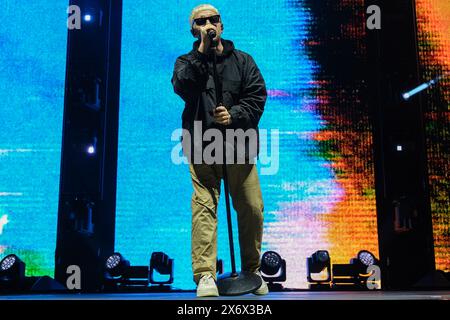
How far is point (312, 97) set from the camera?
3930mm

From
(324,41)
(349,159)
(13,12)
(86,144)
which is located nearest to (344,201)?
(349,159)

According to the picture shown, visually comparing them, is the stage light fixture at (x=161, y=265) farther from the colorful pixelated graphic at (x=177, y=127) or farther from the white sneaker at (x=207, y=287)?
the white sneaker at (x=207, y=287)

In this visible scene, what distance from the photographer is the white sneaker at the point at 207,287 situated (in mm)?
2283

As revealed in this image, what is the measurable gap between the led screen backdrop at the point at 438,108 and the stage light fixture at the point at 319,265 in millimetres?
791

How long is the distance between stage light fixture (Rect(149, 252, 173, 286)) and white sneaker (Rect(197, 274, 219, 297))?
1249 mm

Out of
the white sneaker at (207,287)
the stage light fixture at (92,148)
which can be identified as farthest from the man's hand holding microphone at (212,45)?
the stage light fixture at (92,148)

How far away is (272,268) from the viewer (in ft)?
11.5

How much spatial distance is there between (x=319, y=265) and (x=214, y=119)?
1.53 m

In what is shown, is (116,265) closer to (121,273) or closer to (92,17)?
(121,273)

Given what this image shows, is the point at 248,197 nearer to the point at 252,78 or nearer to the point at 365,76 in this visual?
the point at 252,78

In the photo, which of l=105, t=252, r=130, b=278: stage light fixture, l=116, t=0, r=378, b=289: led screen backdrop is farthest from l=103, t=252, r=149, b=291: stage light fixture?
l=116, t=0, r=378, b=289: led screen backdrop

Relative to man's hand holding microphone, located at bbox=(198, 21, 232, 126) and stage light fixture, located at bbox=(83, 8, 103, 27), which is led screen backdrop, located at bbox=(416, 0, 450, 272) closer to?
man's hand holding microphone, located at bbox=(198, 21, 232, 126)

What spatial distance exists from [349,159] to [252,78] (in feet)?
4.89

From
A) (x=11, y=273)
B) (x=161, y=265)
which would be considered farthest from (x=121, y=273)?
(x=11, y=273)
